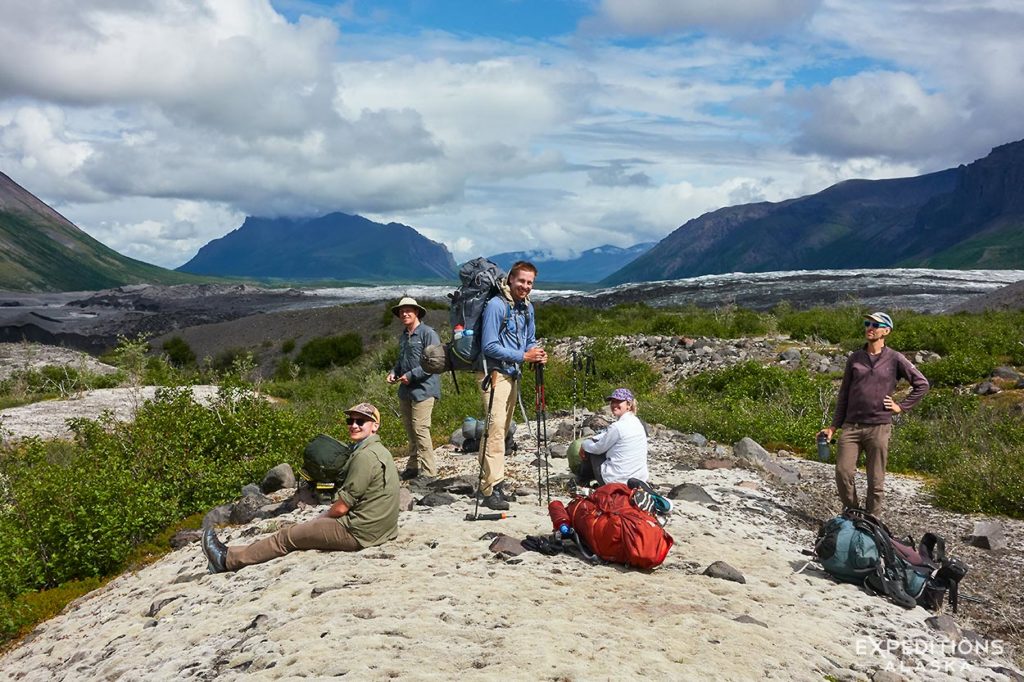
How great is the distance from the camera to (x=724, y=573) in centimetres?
673

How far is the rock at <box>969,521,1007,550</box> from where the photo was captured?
8484 millimetres

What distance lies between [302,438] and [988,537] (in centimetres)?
943

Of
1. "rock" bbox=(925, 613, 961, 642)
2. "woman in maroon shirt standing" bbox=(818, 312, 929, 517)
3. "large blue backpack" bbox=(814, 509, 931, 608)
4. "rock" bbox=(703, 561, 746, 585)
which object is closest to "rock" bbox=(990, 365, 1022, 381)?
"woman in maroon shirt standing" bbox=(818, 312, 929, 517)

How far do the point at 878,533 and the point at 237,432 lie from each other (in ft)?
29.3

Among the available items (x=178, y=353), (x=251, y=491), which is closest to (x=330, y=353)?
(x=178, y=353)

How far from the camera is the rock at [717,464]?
37.5 feet

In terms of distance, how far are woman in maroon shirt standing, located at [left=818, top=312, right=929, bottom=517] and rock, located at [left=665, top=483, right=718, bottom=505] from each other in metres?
1.69

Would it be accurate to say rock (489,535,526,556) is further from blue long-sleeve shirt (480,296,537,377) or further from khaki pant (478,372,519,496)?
blue long-sleeve shirt (480,296,537,377)

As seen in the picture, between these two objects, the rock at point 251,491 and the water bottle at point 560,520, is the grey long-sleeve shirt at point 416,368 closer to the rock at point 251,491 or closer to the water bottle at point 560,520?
the rock at point 251,491

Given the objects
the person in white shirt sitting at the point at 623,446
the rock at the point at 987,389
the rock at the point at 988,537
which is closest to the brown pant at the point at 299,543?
the person in white shirt sitting at the point at 623,446

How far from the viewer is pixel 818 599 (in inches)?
256

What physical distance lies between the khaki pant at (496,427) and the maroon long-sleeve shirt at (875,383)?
360 cm

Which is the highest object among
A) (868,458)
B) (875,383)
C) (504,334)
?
(504,334)

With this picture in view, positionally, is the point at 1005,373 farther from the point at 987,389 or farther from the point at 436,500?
the point at 436,500
